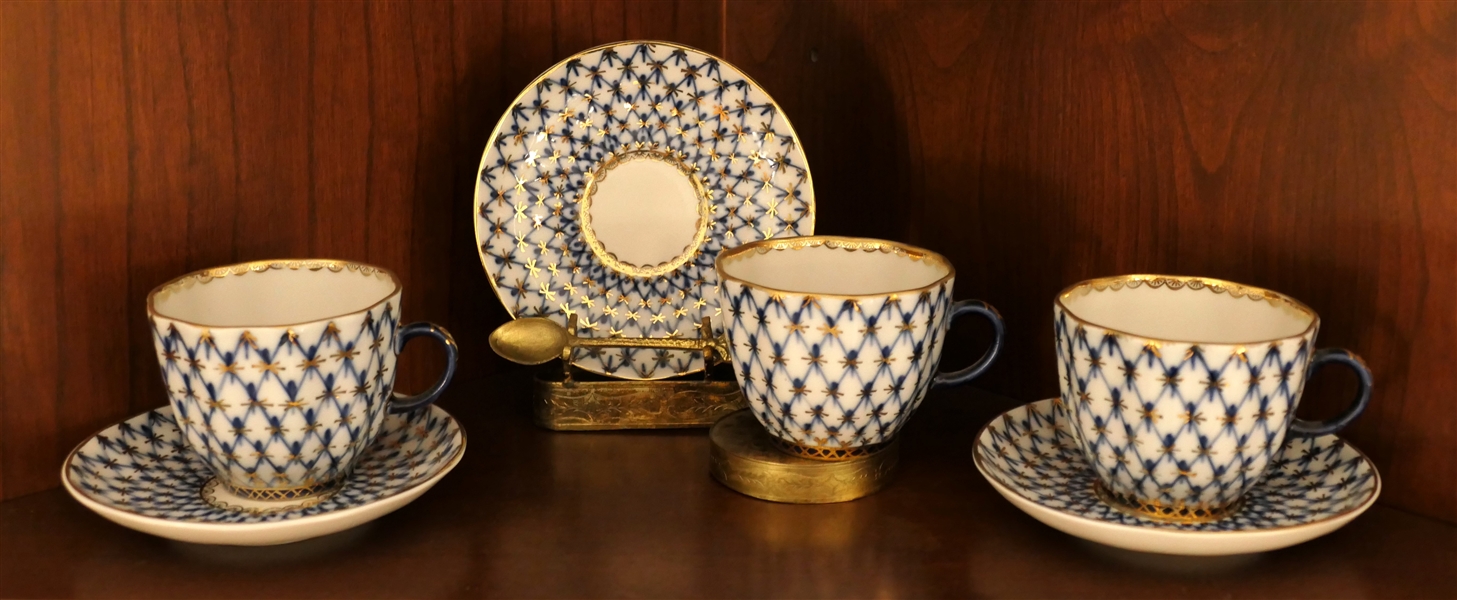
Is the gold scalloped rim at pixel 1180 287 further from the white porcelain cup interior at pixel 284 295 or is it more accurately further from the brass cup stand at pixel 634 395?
the white porcelain cup interior at pixel 284 295

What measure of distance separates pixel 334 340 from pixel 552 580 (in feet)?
0.49

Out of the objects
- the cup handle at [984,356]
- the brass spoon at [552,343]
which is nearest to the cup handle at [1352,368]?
the cup handle at [984,356]

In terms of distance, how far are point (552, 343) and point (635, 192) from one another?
112 millimetres

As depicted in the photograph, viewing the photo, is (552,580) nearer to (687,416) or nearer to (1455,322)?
(687,416)

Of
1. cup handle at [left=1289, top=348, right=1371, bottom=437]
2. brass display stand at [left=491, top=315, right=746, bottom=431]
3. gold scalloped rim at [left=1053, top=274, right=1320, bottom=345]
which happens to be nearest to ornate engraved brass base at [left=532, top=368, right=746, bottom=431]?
brass display stand at [left=491, top=315, right=746, bottom=431]

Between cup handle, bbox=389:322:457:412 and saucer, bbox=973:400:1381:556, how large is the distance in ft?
0.90

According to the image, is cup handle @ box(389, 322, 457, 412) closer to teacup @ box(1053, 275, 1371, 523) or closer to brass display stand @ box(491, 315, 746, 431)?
brass display stand @ box(491, 315, 746, 431)

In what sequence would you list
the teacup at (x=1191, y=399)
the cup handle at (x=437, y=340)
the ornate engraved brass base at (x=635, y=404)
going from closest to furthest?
1. the teacup at (x=1191, y=399)
2. the cup handle at (x=437, y=340)
3. the ornate engraved brass base at (x=635, y=404)

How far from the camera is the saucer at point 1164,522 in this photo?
0.59 meters

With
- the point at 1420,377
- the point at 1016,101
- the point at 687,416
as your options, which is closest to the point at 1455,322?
the point at 1420,377

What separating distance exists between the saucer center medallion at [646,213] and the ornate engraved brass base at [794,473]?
0.49ft

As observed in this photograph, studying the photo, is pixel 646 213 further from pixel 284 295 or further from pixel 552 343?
pixel 284 295

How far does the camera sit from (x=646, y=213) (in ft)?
2.65

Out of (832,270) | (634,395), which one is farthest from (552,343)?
(832,270)
